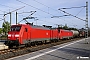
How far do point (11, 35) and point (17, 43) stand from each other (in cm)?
154

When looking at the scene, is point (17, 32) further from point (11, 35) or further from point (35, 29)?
point (35, 29)

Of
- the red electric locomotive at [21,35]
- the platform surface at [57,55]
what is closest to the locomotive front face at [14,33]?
the red electric locomotive at [21,35]

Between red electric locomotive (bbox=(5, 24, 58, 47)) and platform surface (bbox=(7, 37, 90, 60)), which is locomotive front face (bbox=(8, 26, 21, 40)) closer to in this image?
red electric locomotive (bbox=(5, 24, 58, 47))

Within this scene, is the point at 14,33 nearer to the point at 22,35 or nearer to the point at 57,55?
the point at 22,35

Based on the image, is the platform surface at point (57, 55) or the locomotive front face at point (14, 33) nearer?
the platform surface at point (57, 55)

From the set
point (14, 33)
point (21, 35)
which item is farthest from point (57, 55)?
point (14, 33)

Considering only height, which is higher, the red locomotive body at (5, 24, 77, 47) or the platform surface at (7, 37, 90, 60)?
the red locomotive body at (5, 24, 77, 47)

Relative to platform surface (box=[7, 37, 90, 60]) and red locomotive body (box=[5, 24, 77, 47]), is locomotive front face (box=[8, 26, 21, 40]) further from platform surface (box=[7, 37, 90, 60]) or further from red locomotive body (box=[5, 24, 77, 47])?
platform surface (box=[7, 37, 90, 60])

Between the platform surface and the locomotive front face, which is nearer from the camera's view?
the platform surface

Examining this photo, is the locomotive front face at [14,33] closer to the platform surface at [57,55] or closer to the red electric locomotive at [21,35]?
the red electric locomotive at [21,35]

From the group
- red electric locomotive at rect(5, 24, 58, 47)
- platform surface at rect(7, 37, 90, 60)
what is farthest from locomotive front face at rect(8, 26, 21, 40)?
platform surface at rect(7, 37, 90, 60)

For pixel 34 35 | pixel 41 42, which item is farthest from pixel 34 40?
pixel 41 42

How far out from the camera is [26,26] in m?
23.4

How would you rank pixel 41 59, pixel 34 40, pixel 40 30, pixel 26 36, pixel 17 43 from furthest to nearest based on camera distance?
1. pixel 40 30
2. pixel 34 40
3. pixel 26 36
4. pixel 17 43
5. pixel 41 59
